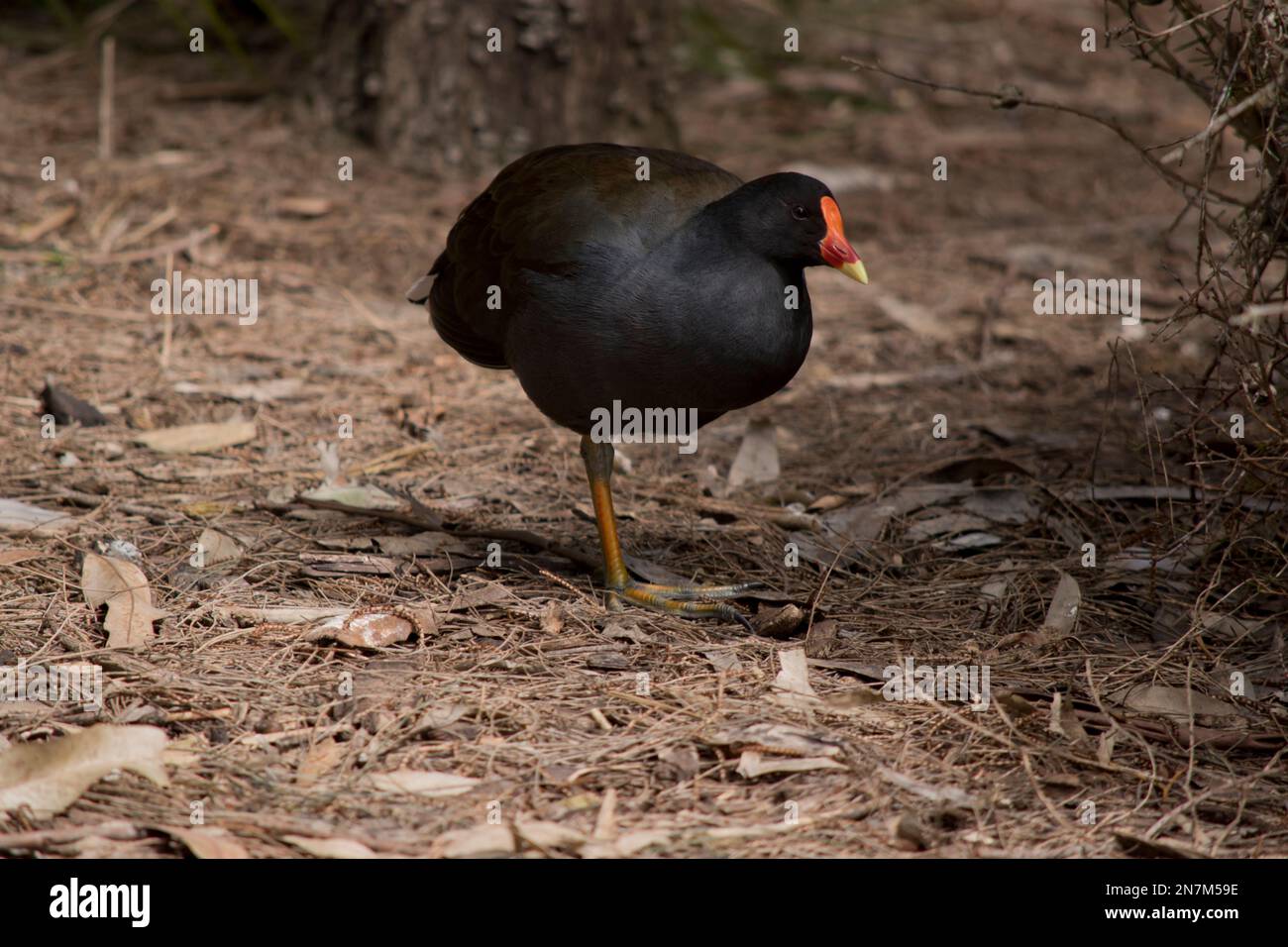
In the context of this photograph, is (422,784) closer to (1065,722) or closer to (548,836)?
(548,836)

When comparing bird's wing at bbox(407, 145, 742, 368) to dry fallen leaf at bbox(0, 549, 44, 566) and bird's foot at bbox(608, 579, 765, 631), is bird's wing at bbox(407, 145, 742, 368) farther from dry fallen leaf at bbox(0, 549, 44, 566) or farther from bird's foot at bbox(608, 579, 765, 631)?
dry fallen leaf at bbox(0, 549, 44, 566)

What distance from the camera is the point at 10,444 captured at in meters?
4.39

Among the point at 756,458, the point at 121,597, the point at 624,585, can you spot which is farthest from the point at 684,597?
the point at 121,597

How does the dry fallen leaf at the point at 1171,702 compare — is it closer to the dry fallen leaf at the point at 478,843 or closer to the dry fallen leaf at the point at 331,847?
the dry fallen leaf at the point at 478,843

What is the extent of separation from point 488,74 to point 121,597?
13.7 feet

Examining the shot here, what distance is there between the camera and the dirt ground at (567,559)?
8.98 feet

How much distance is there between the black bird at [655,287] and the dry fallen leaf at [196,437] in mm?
1246

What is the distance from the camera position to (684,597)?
386cm

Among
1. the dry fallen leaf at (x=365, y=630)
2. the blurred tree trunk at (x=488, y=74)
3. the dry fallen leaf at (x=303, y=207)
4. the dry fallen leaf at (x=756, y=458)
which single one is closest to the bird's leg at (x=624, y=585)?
the dry fallen leaf at (x=365, y=630)

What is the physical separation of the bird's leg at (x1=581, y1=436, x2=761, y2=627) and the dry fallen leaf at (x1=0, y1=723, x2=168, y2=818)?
1.46 meters

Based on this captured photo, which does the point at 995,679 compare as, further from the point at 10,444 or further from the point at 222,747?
the point at 10,444

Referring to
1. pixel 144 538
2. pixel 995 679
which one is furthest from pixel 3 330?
pixel 995 679

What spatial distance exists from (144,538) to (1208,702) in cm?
283

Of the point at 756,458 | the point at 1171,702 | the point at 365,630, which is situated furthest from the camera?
the point at 756,458
